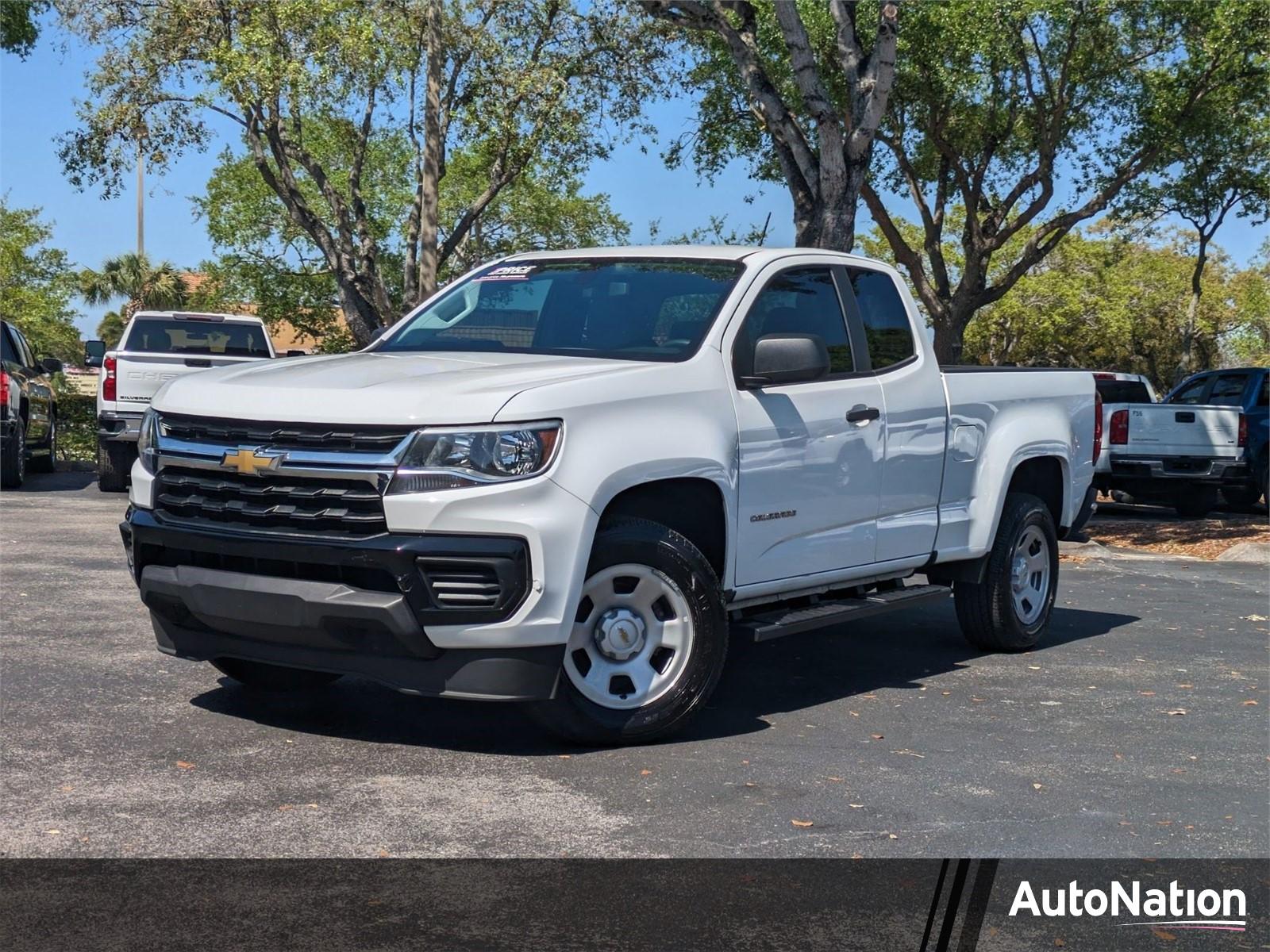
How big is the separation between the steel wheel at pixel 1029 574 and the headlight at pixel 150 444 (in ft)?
15.6

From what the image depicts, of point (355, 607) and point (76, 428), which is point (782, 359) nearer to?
point (355, 607)

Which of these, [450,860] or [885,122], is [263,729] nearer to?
[450,860]

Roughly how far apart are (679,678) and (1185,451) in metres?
14.7

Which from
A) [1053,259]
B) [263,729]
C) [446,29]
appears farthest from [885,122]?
[1053,259]

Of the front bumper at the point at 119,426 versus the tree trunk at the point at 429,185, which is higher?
the tree trunk at the point at 429,185

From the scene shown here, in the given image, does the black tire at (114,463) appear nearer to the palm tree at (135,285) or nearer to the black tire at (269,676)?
the black tire at (269,676)

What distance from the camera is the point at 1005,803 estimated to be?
5539 mm

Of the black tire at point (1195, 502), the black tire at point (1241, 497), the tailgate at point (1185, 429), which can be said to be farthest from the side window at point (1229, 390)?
the tailgate at point (1185, 429)

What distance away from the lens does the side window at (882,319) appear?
7836 mm

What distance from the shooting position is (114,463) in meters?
17.7

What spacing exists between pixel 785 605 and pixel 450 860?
125 inches

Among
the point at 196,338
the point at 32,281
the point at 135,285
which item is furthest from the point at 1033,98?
the point at 135,285

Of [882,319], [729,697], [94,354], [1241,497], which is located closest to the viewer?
[729,697]

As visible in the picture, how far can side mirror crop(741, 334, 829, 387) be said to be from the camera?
6.70m
